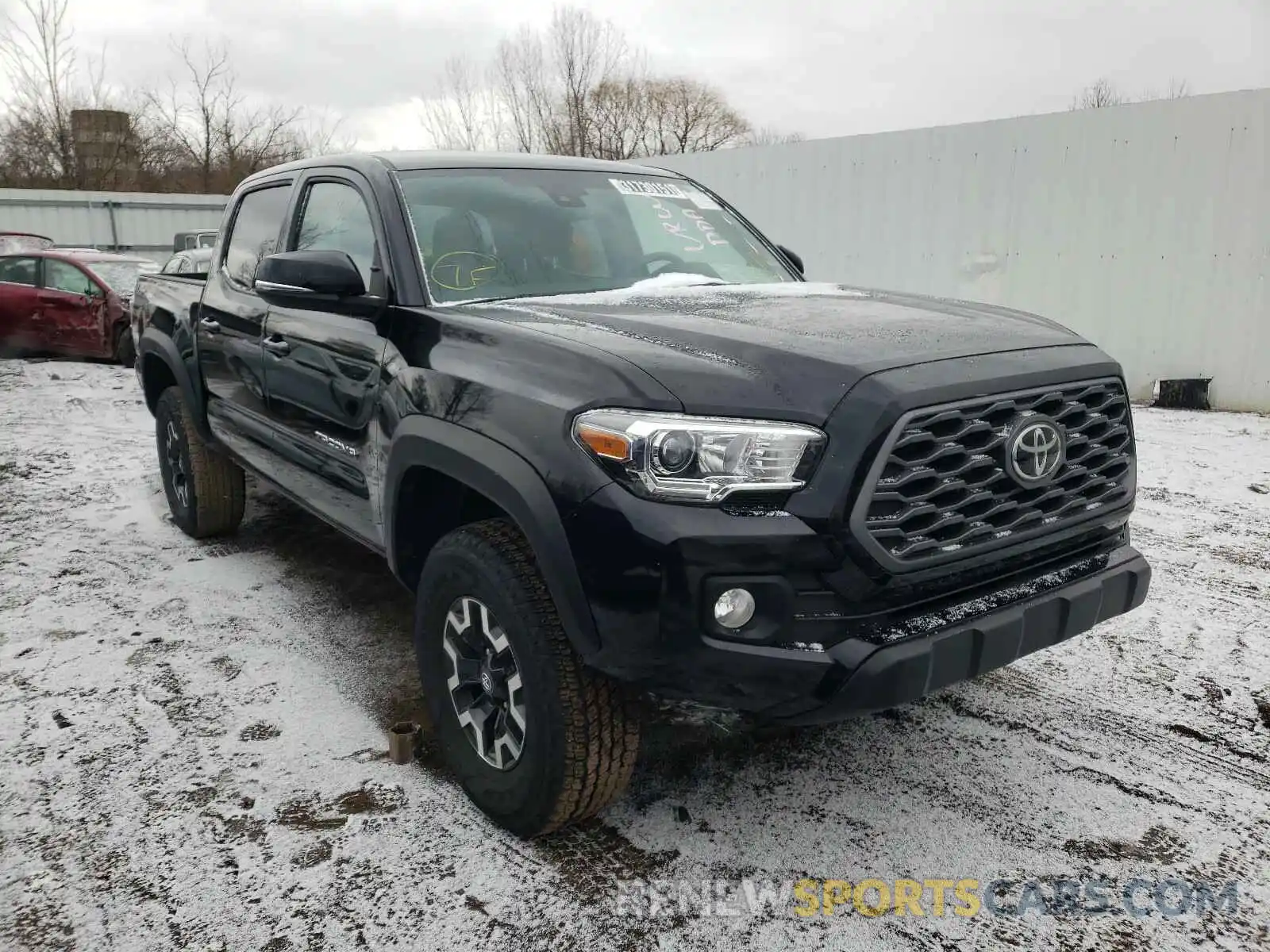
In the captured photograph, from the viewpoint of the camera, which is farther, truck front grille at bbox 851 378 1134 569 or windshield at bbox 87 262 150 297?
windshield at bbox 87 262 150 297

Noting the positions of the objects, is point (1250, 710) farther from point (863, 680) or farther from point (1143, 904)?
point (863, 680)

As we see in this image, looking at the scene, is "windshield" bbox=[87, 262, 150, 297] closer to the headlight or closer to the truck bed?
the truck bed

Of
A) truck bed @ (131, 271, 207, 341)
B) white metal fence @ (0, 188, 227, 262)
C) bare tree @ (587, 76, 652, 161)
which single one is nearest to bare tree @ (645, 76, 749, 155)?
bare tree @ (587, 76, 652, 161)

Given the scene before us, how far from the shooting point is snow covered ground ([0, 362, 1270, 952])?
2262mm

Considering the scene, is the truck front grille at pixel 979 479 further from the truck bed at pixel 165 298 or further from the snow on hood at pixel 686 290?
the truck bed at pixel 165 298

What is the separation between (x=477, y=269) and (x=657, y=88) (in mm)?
36714

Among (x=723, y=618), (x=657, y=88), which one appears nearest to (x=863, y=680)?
(x=723, y=618)

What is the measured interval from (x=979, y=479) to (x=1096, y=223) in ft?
27.5

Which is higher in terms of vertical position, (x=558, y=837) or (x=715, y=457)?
(x=715, y=457)

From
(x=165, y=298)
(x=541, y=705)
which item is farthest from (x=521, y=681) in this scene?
(x=165, y=298)

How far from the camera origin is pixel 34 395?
9.61 m

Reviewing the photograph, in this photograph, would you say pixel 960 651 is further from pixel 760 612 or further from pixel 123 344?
Result: pixel 123 344

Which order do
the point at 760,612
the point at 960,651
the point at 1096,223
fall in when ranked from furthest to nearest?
the point at 1096,223 < the point at 960,651 < the point at 760,612

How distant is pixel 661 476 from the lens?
6.87ft
